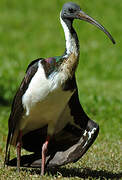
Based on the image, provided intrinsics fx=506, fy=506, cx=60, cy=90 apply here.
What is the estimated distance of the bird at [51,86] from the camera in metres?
5.40

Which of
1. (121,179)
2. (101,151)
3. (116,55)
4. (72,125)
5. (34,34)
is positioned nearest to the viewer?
(121,179)

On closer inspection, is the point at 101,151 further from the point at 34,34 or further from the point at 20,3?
the point at 20,3

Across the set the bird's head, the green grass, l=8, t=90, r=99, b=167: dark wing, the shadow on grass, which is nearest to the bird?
the bird's head

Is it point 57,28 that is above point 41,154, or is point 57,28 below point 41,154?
above

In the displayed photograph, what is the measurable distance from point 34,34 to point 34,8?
282 centimetres

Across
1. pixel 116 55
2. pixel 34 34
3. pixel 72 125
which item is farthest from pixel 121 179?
pixel 34 34

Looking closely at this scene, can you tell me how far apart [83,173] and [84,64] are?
9049mm

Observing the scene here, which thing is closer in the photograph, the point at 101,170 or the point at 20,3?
the point at 101,170

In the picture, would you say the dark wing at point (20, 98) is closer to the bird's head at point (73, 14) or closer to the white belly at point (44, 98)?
the white belly at point (44, 98)

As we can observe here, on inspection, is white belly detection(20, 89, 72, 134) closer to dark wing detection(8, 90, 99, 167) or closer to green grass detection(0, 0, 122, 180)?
dark wing detection(8, 90, 99, 167)

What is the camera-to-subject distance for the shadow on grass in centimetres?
579

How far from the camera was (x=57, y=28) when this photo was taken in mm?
17953

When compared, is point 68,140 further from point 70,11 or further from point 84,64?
point 84,64

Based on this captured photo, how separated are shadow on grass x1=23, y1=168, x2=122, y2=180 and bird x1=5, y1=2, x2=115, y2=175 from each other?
0.29 meters
